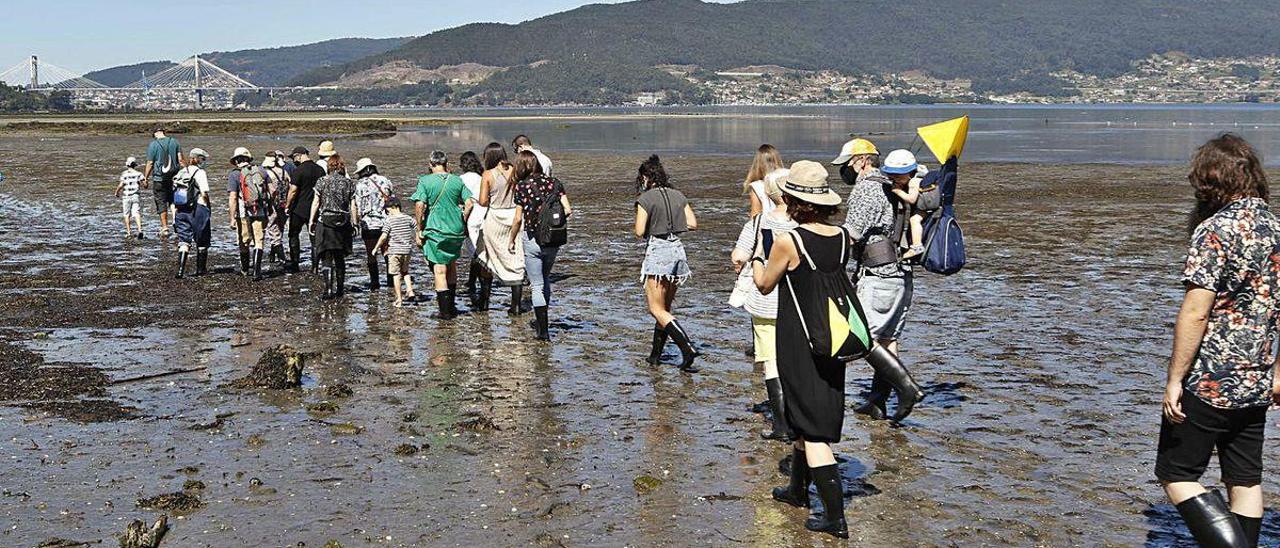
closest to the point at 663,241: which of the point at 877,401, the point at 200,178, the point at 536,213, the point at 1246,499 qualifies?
Result: the point at 536,213

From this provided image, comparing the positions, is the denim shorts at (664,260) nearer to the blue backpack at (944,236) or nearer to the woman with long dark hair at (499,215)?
the blue backpack at (944,236)

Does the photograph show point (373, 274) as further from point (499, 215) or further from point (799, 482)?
point (799, 482)

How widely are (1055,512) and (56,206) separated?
2395 centimetres

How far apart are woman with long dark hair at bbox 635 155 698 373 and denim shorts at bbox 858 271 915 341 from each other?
1.96m

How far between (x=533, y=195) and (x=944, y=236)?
12.9ft

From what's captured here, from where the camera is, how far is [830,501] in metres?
6.22

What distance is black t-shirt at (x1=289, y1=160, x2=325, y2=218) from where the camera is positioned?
14.7 meters

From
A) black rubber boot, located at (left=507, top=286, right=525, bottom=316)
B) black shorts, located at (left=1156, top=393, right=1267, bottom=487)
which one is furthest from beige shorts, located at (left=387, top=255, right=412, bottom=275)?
black shorts, located at (left=1156, top=393, right=1267, bottom=487)

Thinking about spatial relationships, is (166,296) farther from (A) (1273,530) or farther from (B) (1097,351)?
(A) (1273,530)

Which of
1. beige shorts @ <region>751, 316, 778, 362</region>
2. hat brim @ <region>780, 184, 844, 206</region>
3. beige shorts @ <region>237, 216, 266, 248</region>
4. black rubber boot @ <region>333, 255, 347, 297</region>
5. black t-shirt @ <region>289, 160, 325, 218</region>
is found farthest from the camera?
beige shorts @ <region>237, 216, 266, 248</region>

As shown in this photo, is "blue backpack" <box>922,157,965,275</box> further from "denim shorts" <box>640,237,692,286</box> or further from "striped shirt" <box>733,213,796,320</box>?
"denim shorts" <box>640,237,692,286</box>

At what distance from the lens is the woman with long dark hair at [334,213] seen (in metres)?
13.6

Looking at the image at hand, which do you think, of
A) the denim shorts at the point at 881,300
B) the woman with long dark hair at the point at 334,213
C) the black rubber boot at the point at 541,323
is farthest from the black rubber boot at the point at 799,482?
the woman with long dark hair at the point at 334,213

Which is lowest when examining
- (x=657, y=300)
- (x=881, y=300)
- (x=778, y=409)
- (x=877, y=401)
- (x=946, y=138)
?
(x=877, y=401)
